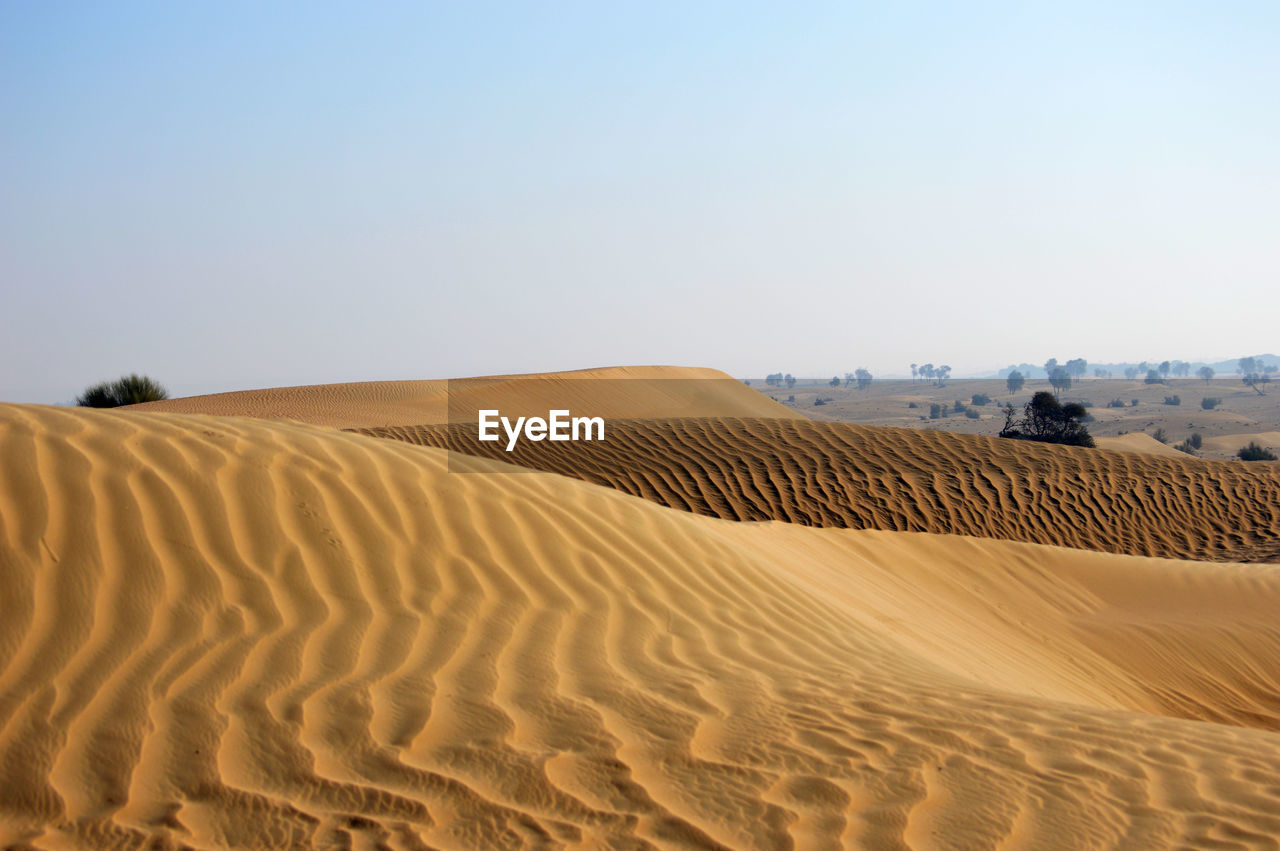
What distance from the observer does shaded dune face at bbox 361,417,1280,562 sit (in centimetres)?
1210

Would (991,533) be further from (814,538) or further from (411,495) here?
(411,495)

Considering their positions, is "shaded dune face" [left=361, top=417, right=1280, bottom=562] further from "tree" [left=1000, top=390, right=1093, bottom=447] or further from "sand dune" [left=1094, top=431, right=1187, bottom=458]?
"sand dune" [left=1094, top=431, right=1187, bottom=458]

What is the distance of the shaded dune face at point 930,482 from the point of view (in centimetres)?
1210

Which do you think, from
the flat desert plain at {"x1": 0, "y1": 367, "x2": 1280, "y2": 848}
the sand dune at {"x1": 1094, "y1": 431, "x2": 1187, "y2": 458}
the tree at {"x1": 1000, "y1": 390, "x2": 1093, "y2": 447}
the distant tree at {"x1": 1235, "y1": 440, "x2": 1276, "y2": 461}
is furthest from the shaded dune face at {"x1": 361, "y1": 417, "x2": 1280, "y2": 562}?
the distant tree at {"x1": 1235, "y1": 440, "x2": 1276, "y2": 461}

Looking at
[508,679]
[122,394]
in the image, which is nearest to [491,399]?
[122,394]

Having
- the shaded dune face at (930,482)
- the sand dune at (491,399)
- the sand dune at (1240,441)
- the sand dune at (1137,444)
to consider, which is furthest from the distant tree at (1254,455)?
the sand dune at (491,399)

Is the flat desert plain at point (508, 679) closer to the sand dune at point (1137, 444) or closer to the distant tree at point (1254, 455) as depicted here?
the sand dune at point (1137, 444)

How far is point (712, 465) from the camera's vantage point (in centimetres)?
1309

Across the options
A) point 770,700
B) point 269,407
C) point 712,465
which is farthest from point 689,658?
point 269,407

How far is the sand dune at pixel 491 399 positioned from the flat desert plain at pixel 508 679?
18.5m

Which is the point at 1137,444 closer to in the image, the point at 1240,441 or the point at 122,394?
the point at 1240,441

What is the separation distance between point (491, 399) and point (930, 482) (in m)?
18.8

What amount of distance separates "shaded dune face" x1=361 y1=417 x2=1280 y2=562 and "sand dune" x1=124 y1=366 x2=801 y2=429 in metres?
11.2

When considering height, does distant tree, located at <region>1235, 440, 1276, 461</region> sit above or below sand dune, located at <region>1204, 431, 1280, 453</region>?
above
